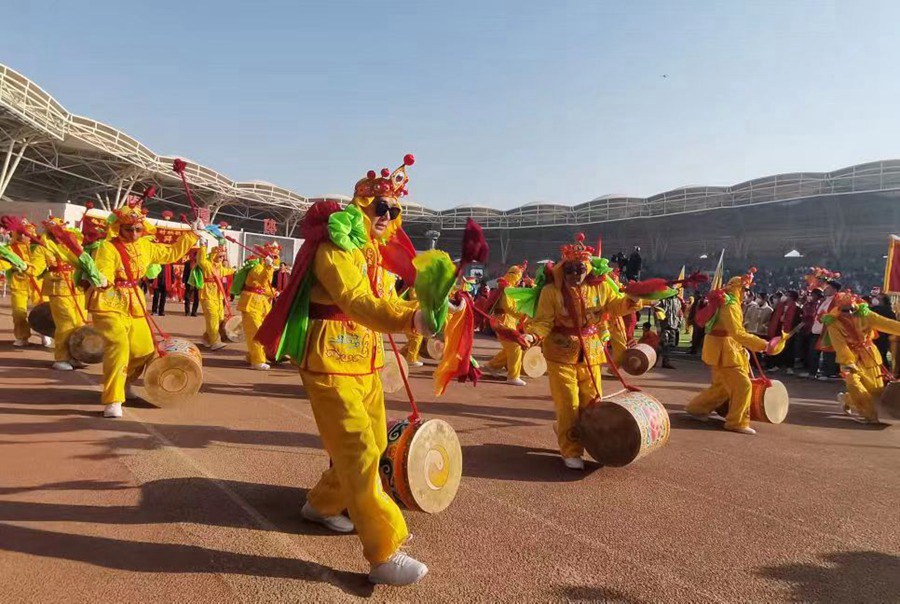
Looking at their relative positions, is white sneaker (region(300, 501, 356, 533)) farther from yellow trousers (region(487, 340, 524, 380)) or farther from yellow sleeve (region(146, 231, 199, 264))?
yellow trousers (region(487, 340, 524, 380))

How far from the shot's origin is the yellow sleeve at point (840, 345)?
24.1ft

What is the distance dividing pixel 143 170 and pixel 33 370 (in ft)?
115

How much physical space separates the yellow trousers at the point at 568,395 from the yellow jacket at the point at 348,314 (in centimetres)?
218

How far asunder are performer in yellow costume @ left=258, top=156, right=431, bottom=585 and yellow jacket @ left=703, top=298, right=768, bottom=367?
487cm

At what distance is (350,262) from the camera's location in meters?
2.61

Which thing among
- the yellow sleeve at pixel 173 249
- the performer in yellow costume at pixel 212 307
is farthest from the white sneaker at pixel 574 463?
the performer in yellow costume at pixel 212 307

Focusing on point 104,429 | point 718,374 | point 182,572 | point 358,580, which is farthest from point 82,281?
point 718,374

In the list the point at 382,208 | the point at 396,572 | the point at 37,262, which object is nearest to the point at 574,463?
the point at 396,572

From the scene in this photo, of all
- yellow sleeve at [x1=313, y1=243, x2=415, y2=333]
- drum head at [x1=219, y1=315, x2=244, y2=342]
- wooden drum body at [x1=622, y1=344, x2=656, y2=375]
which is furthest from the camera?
drum head at [x1=219, y1=315, x2=244, y2=342]

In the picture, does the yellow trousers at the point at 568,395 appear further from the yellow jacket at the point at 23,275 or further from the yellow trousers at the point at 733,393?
the yellow jacket at the point at 23,275

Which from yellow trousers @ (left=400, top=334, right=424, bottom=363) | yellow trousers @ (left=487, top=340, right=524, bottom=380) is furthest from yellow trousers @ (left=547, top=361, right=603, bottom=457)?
yellow trousers @ (left=400, top=334, right=424, bottom=363)

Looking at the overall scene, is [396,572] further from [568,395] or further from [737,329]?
[737,329]

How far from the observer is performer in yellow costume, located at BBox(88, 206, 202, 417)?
210 inches

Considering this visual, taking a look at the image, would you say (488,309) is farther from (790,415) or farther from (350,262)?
(350,262)
